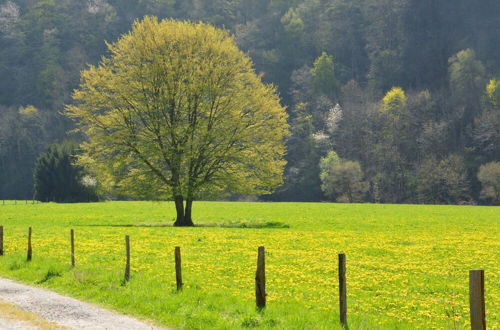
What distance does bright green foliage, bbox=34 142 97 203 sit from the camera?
4569 inches

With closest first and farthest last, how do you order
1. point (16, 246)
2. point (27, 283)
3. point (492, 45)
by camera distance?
point (27, 283) < point (16, 246) < point (492, 45)

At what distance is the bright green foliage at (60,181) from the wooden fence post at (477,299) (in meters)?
110

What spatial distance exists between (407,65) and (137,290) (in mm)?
177132

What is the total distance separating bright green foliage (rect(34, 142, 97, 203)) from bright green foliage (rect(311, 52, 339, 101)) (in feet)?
296

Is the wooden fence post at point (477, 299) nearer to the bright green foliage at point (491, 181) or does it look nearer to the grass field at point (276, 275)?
A: the grass field at point (276, 275)

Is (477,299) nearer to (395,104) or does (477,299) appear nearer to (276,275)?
(276,275)

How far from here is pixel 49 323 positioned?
47.8 feet

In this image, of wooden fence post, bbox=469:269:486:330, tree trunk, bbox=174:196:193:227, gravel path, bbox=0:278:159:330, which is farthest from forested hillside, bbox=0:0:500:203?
wooden fence post, bbox=469:269:486:330

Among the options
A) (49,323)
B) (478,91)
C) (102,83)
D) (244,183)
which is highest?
(478,91)

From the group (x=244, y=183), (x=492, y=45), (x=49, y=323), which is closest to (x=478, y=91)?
(x=492, y=45)

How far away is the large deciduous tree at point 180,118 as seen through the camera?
1911 inches

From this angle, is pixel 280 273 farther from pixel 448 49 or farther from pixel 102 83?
pixel 448 49

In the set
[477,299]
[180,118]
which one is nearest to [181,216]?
[180,118]

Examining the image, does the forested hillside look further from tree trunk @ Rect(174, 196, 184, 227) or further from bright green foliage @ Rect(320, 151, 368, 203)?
tree trunk @ Rect(174, 196, 184, 227)
